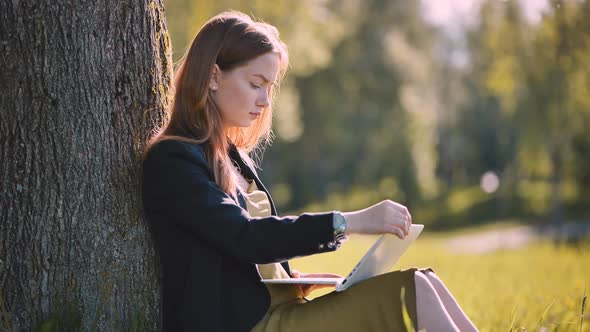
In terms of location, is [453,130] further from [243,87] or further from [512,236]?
[243,87]

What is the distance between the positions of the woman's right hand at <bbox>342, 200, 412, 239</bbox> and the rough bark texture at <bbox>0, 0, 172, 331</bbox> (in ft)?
2.87

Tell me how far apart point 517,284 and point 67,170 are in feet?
21.5

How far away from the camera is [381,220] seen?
107 inches

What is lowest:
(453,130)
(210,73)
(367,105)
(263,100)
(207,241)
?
(453,130)

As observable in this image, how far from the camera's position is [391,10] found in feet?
106

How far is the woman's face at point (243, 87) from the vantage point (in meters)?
3.10

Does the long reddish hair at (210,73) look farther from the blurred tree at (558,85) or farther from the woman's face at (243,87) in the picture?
the blurred tree at (558,85)

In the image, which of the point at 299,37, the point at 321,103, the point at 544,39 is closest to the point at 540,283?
the point at 544,39

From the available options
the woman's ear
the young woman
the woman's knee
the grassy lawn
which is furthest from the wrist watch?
the grassy lawn

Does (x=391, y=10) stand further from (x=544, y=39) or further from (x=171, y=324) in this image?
(x=171, y=324)

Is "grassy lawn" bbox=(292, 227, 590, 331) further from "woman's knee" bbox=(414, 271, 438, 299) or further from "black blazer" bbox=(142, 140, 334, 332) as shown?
"black blazer" bbox=(142, 140, 334, 332)

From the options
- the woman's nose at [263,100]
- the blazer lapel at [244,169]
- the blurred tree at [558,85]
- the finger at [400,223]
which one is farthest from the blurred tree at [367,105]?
the finger at [400,223]

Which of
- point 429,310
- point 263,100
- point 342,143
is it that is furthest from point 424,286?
point 342,143

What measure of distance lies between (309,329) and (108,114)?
3.61ft
